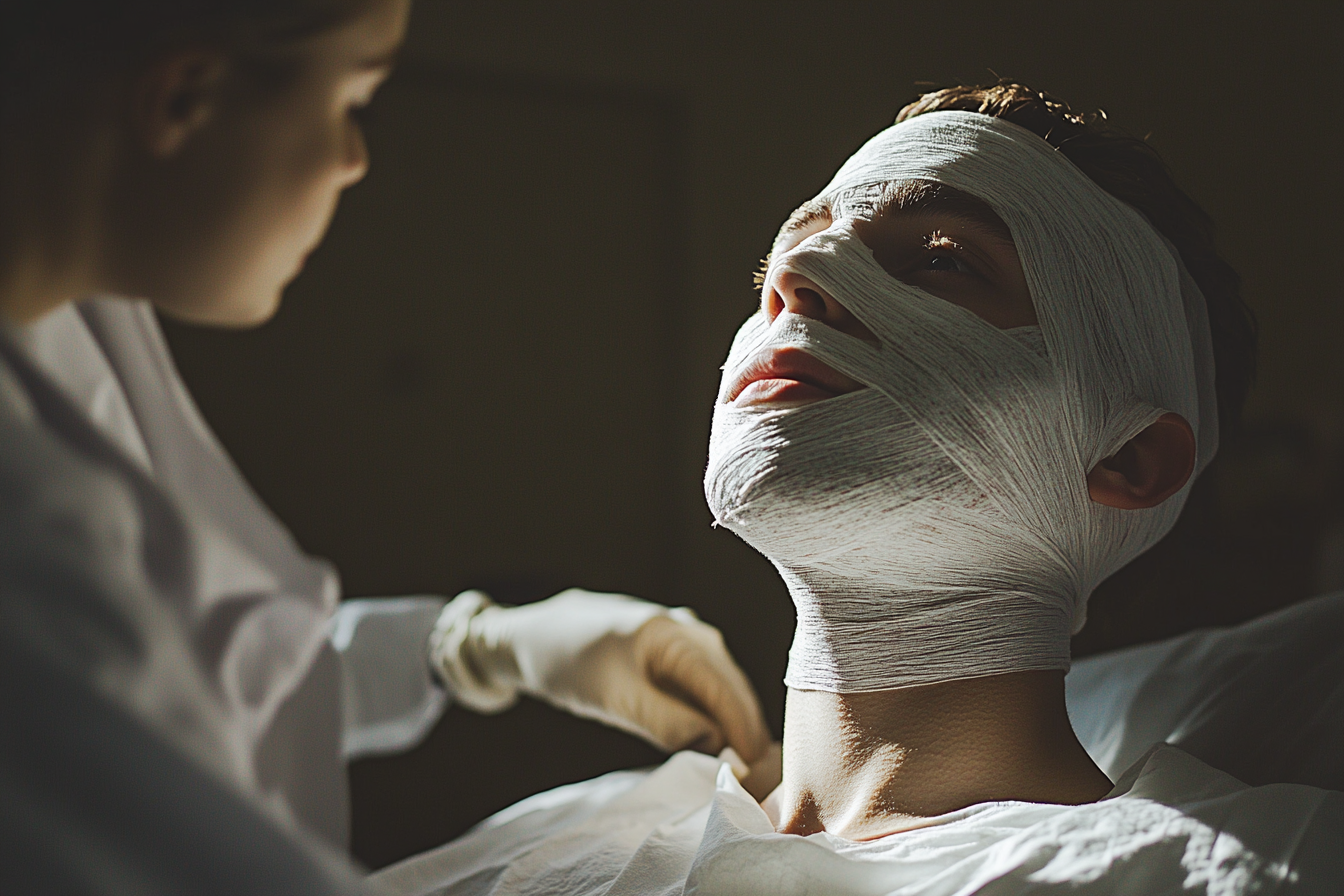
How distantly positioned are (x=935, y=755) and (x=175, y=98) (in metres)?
0.73

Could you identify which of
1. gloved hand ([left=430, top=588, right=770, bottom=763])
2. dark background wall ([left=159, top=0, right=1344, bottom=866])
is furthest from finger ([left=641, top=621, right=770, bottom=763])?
dark background wall ([left=159, top=0, right=1344, bottom=866])

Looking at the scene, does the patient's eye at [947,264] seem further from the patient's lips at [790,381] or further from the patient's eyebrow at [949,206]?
the patient's lips at [790,381]

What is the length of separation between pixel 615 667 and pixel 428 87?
173 cm

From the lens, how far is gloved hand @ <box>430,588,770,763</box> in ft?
4.08

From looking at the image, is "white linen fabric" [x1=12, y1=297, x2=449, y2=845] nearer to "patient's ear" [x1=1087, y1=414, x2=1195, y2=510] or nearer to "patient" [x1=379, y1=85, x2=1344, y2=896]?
"patient" [x1=379, y1=85, x2=1344, y2=896]

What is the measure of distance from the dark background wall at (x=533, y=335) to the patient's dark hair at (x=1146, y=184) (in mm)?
1113

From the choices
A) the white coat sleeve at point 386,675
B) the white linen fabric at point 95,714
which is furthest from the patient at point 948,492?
the white linen fabric at point 95,714

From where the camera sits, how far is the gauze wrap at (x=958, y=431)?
81 cm

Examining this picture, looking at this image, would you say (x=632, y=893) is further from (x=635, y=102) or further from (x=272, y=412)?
(x=635, y=102)

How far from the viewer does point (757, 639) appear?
2.50 metres

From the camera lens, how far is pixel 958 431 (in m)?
0.81

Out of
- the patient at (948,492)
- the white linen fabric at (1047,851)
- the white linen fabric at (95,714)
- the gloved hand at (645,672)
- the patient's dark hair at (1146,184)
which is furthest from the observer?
the gloved hand at (645,672)

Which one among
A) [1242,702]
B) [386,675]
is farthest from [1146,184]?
[386,675]

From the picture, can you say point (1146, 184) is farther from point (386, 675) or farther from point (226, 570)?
point (386, 675)
